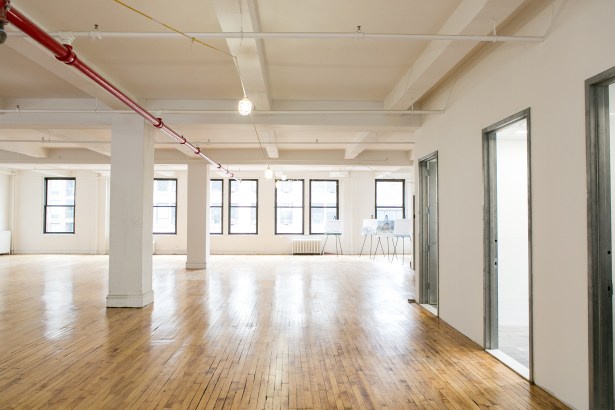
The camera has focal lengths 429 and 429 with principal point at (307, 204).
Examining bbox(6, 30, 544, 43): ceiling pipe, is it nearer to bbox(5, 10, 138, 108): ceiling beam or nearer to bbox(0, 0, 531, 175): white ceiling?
bbox(0, 0, 531, 175): white ceiling

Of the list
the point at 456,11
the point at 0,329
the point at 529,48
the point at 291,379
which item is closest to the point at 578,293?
the point at 529,48

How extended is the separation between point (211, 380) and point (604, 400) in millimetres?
2812

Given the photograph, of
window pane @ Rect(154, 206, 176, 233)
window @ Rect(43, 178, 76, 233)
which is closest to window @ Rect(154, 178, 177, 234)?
window pane @ Rect(154, 206, 176, 233)

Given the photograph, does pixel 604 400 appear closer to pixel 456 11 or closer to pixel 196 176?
pixel 456 11

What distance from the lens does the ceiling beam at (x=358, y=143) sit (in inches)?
329

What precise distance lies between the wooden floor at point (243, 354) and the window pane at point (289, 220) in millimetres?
7839

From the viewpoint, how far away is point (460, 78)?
510 cm

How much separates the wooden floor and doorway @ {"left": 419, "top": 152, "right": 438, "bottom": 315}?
1.47ft

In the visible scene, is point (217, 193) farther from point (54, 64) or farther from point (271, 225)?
point (54, 64)

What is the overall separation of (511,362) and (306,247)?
11732 millimetres

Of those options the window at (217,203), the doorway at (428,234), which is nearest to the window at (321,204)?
the window at (217,203)

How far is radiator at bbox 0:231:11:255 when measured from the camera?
14.6 metres

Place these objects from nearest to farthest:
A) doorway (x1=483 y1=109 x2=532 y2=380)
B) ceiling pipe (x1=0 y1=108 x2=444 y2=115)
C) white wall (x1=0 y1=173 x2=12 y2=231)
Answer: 1. doorway (x1=483 y1=109 x2=532 y2=380)
2. ceiling pipe (x1=0 y1=108 x2=444 y2=115)
3. white wall (x1=0 y1=173 x2=12 y2=231)

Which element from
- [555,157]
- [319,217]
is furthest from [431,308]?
[319,217]
